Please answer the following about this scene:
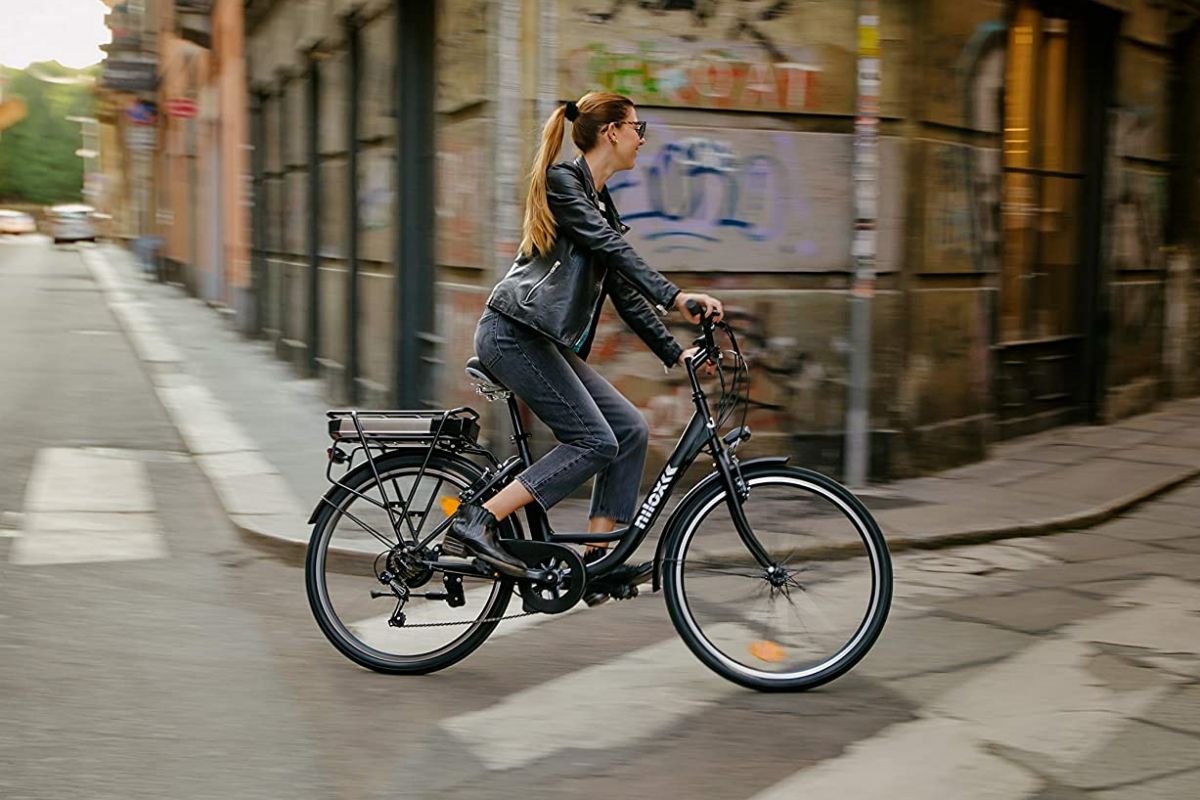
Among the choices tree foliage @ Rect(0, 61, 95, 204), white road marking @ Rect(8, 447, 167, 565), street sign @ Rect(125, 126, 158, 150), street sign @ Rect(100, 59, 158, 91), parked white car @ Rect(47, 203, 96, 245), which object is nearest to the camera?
white road marking @ Rect(8, 447, 167, 565)

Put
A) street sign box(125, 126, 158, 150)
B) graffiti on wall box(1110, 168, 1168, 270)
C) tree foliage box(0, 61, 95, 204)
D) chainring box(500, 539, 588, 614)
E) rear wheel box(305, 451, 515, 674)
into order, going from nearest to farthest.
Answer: chainring box(500, 539, 588, 614), rear wheel box(305, 451, 515, 674), graffiti on wall box(1110, 168, 1168, 270), street sign box(125, 126, 158, 150), tree foliage box(0, 61, 95, 204)

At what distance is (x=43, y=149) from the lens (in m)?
117

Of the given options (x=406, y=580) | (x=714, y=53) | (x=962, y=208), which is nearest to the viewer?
(x=406, y=580)

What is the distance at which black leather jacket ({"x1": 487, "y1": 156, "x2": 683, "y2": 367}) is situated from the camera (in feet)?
15.9

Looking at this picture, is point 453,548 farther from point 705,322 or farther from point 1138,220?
point 1138,220

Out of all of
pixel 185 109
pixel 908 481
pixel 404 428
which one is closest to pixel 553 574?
pixel 404 428

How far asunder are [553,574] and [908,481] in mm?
4364

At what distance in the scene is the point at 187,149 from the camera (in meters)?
30.4

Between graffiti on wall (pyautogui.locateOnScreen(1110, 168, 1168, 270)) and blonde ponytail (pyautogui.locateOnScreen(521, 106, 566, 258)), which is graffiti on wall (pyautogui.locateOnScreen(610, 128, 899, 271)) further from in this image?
graffiti on wall (pyautogui.locateOnScreen(1110, 168, 1168, 270))

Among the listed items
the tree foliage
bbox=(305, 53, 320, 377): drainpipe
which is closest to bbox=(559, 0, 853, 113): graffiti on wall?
bbox=(305, 53, 320, 377): drainpipe

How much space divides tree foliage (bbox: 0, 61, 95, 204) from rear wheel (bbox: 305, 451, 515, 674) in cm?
11660

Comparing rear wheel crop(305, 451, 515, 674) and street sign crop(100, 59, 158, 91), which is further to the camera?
street sign crop(100, 59, 158, 91)

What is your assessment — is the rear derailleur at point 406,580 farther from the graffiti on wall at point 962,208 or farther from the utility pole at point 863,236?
the graffiti on wall at point 962,208

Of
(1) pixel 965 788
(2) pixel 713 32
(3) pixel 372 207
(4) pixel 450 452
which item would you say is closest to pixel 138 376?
(3) pixel 372 207
